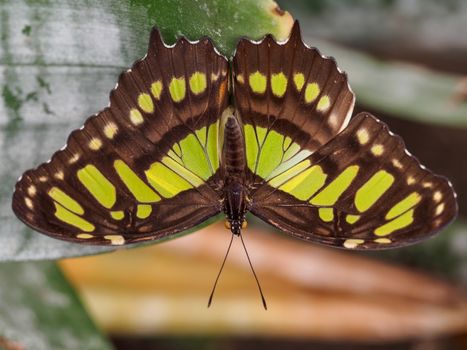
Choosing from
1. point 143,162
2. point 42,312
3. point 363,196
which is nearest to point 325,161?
point 363,196

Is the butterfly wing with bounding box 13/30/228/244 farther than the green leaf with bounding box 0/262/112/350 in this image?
No

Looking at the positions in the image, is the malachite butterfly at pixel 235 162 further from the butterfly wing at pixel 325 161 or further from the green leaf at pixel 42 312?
the green leaf at pixel 42 312

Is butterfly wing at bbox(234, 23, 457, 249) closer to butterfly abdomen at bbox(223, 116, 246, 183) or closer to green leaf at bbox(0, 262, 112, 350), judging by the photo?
butterfly abdomen at bbox(223, 116, 246, 183)

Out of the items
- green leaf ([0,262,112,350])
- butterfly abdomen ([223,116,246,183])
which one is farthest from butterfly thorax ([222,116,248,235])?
green leaf ([0,262,112,350])

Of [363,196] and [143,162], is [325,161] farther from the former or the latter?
[143,162]

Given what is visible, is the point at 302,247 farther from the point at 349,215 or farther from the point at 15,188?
the point at 15,188

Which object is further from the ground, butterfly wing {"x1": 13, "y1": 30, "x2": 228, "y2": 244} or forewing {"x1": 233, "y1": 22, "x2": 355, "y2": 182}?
forewing {"x1": 233, "y1": 22, "x2": 355, "y2": 182}

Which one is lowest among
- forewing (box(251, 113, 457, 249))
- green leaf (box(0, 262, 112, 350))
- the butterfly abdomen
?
green leaf (box(0, 262, 112, 350))
